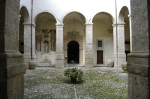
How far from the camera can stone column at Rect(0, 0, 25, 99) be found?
1862mm

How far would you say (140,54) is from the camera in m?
2.10

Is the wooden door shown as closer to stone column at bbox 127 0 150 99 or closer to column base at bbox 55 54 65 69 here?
column base at bbox 55 54 65 69

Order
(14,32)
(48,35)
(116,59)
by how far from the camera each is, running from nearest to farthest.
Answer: (14,32) < (116,59) < (48,35)

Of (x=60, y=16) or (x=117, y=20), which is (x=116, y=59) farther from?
(x=60, y=16)

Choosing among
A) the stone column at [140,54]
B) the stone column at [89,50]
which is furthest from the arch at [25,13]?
the stone column at [140,54]

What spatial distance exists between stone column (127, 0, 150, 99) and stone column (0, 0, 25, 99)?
86.0 inches

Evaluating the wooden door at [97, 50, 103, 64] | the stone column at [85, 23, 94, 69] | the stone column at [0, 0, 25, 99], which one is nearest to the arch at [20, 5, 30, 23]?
the stone column at [85, 23, 94, 69]

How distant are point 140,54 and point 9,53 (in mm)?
2249

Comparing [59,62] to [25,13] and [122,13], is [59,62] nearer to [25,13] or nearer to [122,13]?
[25,13]

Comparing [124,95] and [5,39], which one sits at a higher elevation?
[5,39]

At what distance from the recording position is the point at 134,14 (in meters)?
2.33

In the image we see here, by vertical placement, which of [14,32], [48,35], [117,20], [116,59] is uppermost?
[117,20]

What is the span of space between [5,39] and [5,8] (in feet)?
1.66

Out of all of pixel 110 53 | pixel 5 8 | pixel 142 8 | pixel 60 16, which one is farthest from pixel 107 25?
pixel 5 8
